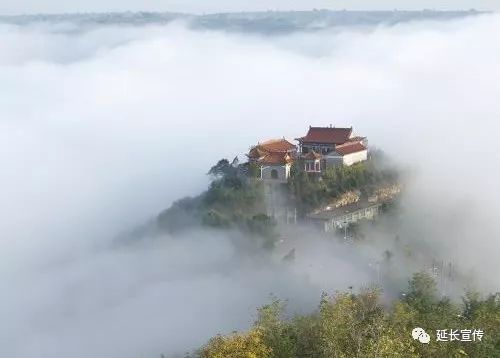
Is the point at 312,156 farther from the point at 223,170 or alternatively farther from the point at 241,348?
the point at 241,348

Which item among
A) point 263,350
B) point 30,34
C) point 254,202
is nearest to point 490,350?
point 263,350

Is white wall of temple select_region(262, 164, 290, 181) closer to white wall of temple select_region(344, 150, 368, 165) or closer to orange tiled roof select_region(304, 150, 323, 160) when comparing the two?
orange tiled roof select_region(304, 150, 323, 160)

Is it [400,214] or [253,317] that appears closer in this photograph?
[253,317]

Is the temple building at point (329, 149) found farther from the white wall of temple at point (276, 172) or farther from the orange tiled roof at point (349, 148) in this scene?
the white wall of temple at point (276, 172)

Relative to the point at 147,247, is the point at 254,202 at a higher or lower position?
higher

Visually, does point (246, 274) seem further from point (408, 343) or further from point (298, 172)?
point (408, 343)

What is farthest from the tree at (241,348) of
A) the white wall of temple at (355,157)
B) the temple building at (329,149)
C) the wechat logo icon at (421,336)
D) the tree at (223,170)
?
the tree at (223,170)

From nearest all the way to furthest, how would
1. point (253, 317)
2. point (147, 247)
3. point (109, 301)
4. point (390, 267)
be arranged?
point (253, 317) < point (390, 267) < point (109, 301) < point (147, 247)
